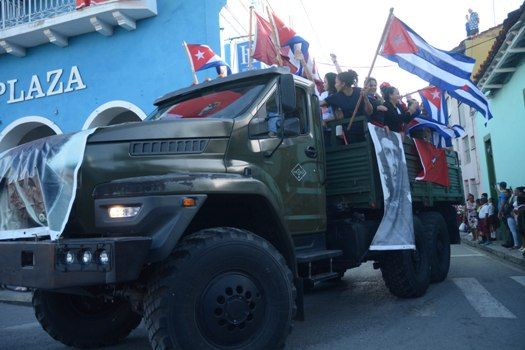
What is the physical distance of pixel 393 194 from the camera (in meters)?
6.04

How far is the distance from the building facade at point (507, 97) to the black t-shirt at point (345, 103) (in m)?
6.27

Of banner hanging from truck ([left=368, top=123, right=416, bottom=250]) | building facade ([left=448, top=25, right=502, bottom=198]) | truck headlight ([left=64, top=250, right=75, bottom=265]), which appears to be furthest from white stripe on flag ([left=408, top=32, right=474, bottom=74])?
building facade ([left=448, top=25, right=502, bottom=198])

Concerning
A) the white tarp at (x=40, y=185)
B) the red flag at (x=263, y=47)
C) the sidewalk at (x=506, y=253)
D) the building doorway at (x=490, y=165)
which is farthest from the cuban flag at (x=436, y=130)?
the building doorway at (x=490, y=165)

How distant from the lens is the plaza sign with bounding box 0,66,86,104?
39.5 ft

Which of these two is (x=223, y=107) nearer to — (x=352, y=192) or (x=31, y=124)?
(x=352, y=192)

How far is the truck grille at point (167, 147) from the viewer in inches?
146

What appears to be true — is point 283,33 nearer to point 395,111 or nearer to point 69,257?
point 395,111

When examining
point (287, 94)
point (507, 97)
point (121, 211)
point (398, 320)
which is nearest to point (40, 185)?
point (121, 211)

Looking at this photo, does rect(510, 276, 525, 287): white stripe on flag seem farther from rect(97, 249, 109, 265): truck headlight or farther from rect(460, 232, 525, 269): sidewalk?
rect(97, 249, 109, 265): truck headlight

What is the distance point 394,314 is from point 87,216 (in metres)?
3.77

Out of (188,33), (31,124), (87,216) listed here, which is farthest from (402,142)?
(31,124)

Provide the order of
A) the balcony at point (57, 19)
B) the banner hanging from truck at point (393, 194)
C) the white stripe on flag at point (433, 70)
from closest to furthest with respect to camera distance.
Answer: the banner hanging from truck at point (393, 194), the white stripe on flag at point (433, 70), the balcony at point (57, 19)

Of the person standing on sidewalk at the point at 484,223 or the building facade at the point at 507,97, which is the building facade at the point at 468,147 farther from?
the person standing on sidewalk at the point at 484,223

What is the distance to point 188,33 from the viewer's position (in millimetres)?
11195
